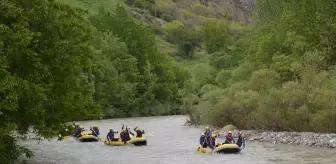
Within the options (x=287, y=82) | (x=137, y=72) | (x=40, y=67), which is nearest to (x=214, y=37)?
(x=137, y=72)

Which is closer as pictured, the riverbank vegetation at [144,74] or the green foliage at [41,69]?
the green foliage at [41,69]

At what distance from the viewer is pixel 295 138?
1406 inches

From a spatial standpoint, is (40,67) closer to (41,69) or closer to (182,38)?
(41,69)

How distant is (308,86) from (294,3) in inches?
697

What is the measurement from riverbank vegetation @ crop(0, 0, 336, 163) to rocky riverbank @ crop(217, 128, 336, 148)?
133 centimetres

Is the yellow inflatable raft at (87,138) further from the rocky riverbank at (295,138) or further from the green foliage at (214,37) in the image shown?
the green foliage at (214,37)

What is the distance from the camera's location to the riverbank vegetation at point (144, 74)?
68.4 ft

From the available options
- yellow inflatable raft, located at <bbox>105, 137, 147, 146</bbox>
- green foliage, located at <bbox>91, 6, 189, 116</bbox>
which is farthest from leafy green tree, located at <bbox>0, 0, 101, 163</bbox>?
green foliage, located at <bbox>91, 6, 189, 116</bbox>

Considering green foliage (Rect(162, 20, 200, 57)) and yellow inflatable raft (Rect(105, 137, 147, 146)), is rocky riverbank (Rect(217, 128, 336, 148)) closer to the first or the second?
yellow inflatable raft (Rect(105, 137, 147, 146))

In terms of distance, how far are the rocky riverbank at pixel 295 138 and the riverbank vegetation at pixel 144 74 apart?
1.33 m

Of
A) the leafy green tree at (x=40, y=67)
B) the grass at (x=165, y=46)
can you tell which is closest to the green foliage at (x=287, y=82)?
the leafy green tree at (x=40, y=67)

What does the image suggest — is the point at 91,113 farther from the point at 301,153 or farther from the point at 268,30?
the point at 268,30

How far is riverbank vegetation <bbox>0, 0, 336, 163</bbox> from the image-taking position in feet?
68.4

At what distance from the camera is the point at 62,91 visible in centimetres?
2317
